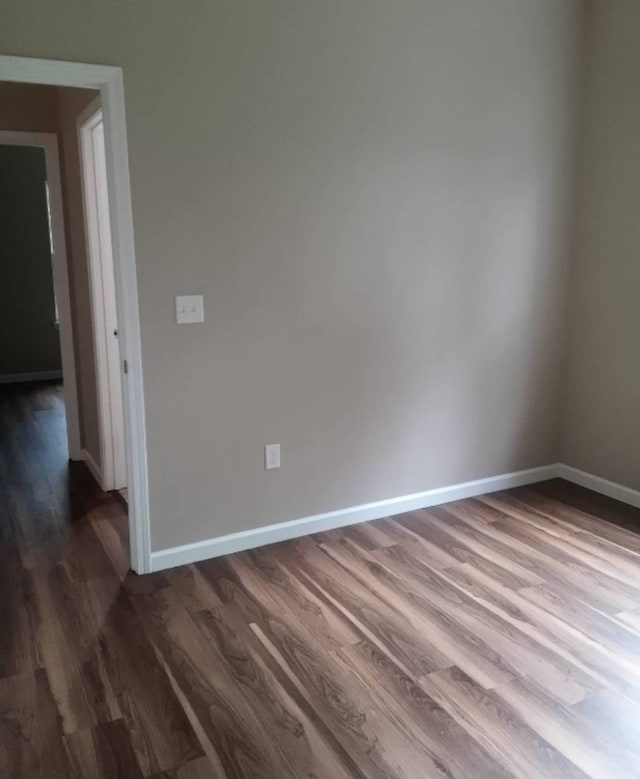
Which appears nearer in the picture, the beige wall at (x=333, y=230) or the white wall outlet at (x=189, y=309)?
the beige wall at (x=333, y=230)

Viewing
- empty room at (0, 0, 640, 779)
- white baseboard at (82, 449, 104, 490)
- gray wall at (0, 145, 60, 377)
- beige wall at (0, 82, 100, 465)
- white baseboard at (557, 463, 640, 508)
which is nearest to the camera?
empty room at (0, 0, 640, 779)

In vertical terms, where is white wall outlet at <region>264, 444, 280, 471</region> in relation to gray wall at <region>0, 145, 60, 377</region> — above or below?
below

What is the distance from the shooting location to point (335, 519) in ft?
11.5

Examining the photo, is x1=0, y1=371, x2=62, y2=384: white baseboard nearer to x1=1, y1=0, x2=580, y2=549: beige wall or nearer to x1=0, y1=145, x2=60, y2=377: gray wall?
x1=0, y1=145, x2=60, y2=377: gray wall

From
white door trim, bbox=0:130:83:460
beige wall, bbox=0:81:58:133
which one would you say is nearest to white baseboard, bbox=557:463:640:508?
white door trim, bbox=0:130:83:460

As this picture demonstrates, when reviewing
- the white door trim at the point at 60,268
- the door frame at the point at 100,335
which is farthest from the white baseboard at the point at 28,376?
the door frame at the point at 100,335

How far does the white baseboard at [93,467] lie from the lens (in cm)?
414

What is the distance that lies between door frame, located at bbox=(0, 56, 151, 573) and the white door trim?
1.71m

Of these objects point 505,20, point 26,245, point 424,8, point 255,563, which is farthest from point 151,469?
point 26,245

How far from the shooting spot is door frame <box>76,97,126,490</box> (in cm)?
368

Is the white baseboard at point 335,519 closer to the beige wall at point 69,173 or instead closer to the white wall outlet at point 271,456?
the white wall outlet at point 271,456

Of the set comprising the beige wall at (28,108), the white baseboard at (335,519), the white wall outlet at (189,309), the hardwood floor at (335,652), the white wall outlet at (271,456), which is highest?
the beige wall at (28,108)

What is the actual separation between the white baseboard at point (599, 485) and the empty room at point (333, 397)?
0.07ft

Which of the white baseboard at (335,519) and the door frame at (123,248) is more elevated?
the door frame at (123,248)
